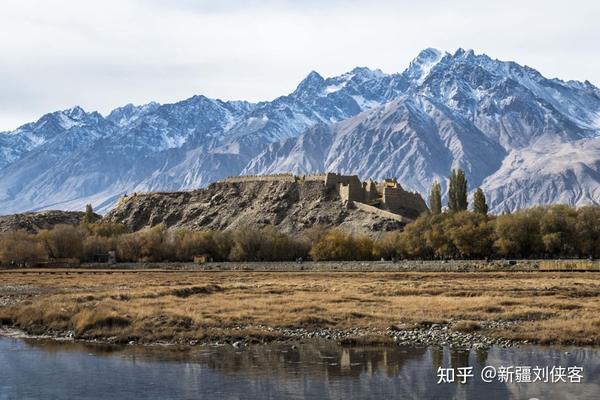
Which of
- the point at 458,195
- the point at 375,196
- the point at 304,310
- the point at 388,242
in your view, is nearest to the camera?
the point at 304,310

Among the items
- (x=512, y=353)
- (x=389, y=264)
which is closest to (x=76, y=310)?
(x=512, y=353)

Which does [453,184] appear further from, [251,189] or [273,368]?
[273,368]

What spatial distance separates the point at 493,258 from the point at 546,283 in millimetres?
46852

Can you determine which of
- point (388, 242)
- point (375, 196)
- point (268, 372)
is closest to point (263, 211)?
point (375, 196)

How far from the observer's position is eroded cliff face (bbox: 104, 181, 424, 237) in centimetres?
16380

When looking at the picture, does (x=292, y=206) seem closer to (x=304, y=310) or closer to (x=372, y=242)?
(x=372, y=242)

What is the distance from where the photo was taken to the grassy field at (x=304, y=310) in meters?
44.0

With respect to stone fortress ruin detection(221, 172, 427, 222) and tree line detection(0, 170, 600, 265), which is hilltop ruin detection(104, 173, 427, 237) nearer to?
stone fortress ruin detection(221, 172, 427, 222)

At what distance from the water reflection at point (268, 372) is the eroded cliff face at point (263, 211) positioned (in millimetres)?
111505

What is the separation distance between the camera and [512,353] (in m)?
37.8

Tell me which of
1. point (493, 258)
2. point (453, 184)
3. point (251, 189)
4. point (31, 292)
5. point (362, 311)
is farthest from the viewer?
point (251, 189)

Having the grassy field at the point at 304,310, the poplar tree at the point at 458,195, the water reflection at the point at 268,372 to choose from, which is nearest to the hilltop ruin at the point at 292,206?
the poplar tree at the point at 458,195

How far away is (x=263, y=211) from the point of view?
179 meters

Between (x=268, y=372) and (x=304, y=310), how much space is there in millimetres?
16671
